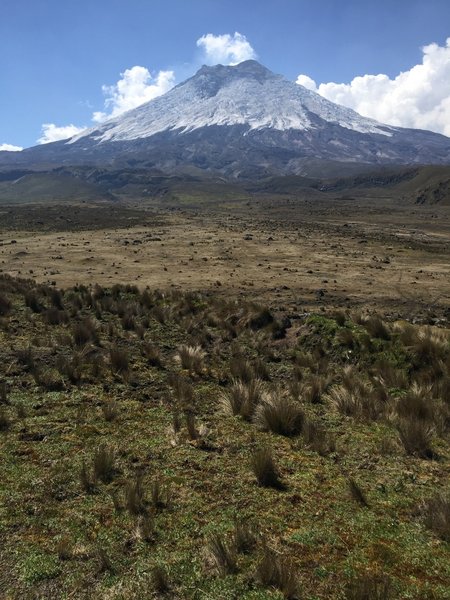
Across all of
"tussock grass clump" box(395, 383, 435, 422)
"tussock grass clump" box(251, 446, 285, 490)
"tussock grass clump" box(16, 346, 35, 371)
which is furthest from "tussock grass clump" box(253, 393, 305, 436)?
"tussock grass clump" box(16, 346, 35, 371)

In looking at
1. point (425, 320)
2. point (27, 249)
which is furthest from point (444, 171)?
point (425, 320)

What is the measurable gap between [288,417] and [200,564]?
3790mm

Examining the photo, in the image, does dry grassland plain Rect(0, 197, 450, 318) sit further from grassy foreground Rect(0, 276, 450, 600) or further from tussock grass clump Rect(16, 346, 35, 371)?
tussock grass clump Rect(16, 346, 35, 371)

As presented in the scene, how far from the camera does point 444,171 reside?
17438 centimetres

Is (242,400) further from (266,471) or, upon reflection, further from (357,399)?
(266,471)

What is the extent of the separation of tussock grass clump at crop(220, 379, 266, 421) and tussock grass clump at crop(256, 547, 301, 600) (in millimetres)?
4167

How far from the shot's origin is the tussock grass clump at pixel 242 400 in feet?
30.2

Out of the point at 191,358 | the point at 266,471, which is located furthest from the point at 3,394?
the point at 266,471

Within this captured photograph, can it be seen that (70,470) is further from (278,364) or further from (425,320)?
(425,320)

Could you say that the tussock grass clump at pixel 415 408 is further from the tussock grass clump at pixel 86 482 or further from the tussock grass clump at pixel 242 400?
the tussock grass clump at pixel 86 482

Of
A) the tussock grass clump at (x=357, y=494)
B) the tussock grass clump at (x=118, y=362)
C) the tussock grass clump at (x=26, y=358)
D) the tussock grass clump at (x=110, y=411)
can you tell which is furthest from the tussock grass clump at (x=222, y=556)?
the tussock grass clump at (x=26, y=358)

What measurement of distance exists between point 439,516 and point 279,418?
10.7 ft

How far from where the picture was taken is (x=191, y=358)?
12.3m

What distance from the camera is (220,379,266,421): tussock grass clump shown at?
9219 millimetres
